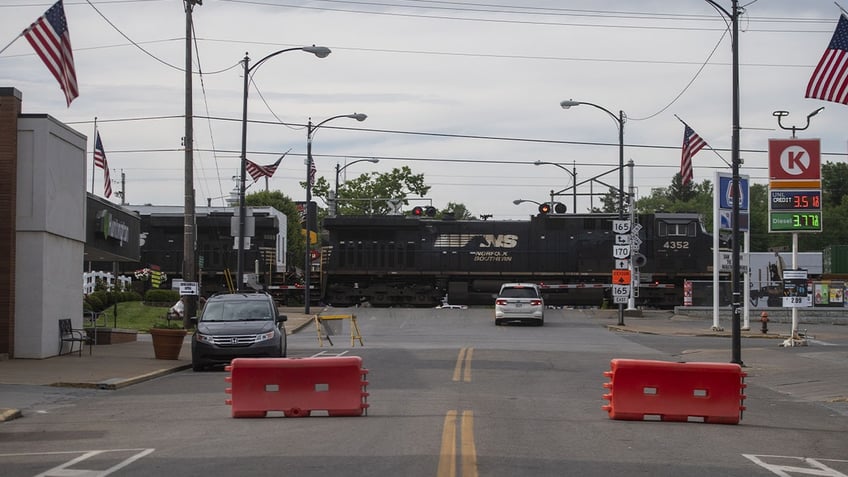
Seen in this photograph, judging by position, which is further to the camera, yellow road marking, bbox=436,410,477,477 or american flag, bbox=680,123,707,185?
american flag, bbox=680,123,707,185

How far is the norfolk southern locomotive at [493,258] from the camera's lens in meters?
46.8

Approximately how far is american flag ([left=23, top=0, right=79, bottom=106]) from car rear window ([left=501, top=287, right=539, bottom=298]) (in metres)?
21.2

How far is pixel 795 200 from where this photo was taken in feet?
85.6

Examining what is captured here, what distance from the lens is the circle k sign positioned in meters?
26.0

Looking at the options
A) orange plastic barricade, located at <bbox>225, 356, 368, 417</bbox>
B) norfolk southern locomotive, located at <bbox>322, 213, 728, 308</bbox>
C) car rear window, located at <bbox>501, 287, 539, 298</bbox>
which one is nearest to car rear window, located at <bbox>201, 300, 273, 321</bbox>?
orange plastic barricade, located at <bbox>225, 356, 368, 417</bbox>

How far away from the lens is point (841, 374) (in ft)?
68.8

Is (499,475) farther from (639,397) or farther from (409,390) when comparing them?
(409,390)

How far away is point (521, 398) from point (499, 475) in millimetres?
7146

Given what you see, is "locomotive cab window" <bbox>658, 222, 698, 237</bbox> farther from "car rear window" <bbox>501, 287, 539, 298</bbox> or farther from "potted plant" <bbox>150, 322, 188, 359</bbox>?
"potted plant" <bbox>150, 322, 188, 359</bbox>

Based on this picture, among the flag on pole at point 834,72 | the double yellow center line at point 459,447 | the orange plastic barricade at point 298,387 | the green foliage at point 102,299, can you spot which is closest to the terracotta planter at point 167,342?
the orange plastic barricade at point 298,387

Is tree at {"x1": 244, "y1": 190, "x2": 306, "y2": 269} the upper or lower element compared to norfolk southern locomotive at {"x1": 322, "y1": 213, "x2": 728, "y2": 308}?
upper

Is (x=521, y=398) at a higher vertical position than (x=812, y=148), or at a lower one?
lower

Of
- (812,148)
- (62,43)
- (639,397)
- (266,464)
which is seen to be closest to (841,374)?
(812,148)

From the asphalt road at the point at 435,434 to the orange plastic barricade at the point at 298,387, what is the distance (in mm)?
212
